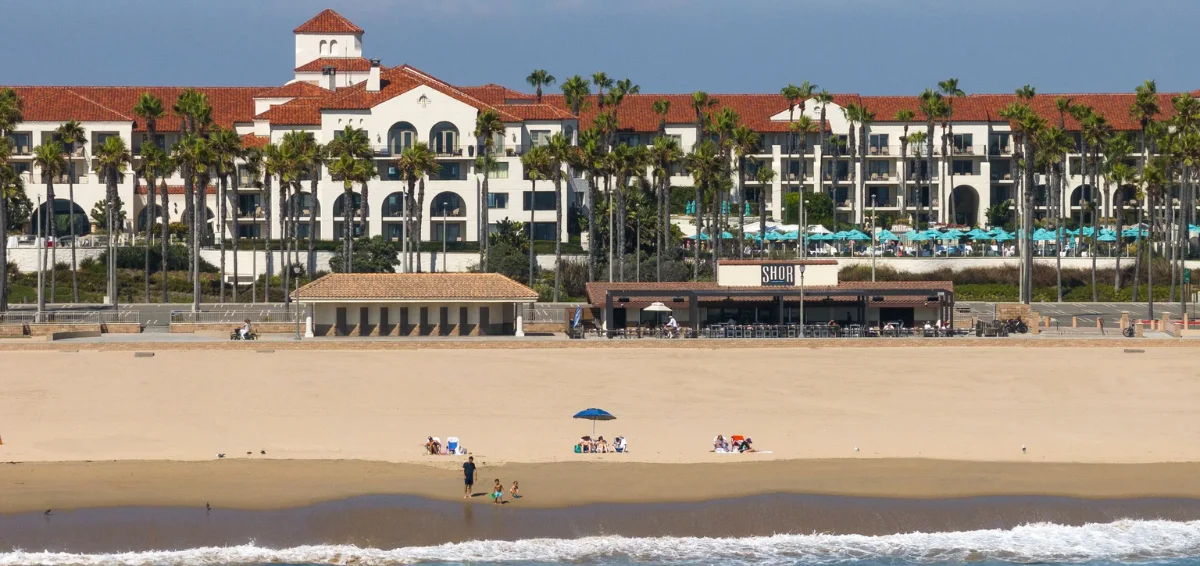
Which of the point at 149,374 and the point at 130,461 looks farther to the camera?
the point at 149,374

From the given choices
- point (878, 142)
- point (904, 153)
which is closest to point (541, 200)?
point (904, 153)

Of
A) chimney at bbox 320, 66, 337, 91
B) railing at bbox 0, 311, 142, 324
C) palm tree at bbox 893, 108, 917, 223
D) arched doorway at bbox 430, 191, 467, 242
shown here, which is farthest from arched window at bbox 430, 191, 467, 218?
palm tree at bbox 893, 108, 917, 223

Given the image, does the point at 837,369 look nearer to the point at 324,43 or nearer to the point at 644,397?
the point at 644,397

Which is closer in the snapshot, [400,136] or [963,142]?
[400,136]

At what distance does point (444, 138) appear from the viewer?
94.8 meters

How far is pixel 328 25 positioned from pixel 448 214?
27.8 metres

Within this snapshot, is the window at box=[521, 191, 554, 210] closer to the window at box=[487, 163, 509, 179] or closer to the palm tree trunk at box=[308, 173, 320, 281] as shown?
the window at box=[487, 163, 509, 179]

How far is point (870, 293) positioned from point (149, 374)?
27.1 meters

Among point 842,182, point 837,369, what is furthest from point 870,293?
point 842,182

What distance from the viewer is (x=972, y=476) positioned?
35625 millimetres

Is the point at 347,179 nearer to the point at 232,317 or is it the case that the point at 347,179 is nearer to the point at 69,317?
the point at 232,317

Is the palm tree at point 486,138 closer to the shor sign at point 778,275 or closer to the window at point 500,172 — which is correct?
the window at point 500,172

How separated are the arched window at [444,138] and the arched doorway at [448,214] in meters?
2.51

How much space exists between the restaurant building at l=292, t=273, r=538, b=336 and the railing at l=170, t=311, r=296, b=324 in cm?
368
